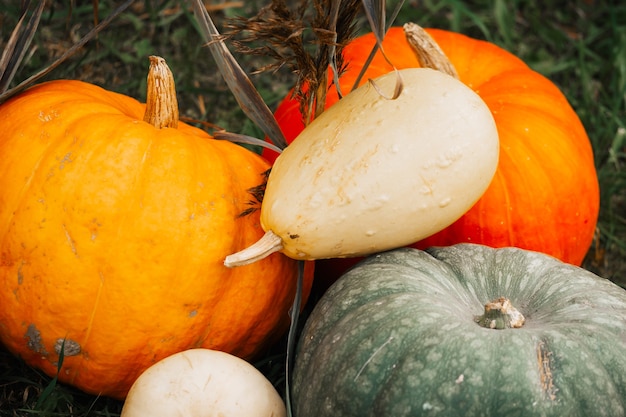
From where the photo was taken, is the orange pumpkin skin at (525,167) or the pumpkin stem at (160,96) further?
the orange pumpkin skin at (525,167)

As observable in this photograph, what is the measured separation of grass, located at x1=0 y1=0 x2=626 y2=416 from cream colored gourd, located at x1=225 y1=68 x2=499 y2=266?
44.1 inches

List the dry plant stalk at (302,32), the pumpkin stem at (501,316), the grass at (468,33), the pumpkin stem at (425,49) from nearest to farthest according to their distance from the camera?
the pumpkin stem at (501,316) < the dry plant stalk at (302,32) < the pumpkin stem at (425,49) < the grass at (468,33)

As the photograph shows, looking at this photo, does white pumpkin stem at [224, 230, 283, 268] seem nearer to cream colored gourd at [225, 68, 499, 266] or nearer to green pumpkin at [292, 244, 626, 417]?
cream colored gourd at [225, 68, 499, 266]

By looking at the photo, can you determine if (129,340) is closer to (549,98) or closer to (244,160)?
(244,160)

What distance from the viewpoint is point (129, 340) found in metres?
1.91

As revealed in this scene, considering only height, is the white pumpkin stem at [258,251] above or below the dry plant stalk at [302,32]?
below

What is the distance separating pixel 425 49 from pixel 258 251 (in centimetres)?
80

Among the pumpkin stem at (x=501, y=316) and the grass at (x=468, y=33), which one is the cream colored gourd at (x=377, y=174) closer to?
the pumpkin stem at (x=501, y=316)

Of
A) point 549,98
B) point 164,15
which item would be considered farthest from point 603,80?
point 164,15

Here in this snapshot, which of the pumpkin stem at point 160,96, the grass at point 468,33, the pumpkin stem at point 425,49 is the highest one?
the pumpkin stem at point 160,96

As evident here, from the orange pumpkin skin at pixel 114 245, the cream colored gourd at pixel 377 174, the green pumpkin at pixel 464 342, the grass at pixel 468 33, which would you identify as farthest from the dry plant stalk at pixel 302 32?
the grass at pixel 468 33

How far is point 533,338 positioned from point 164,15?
2485mm

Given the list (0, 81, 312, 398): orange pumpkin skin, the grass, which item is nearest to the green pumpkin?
(0, 81, 312, 398): orange pumpkin skin

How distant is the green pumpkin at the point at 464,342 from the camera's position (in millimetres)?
1605
